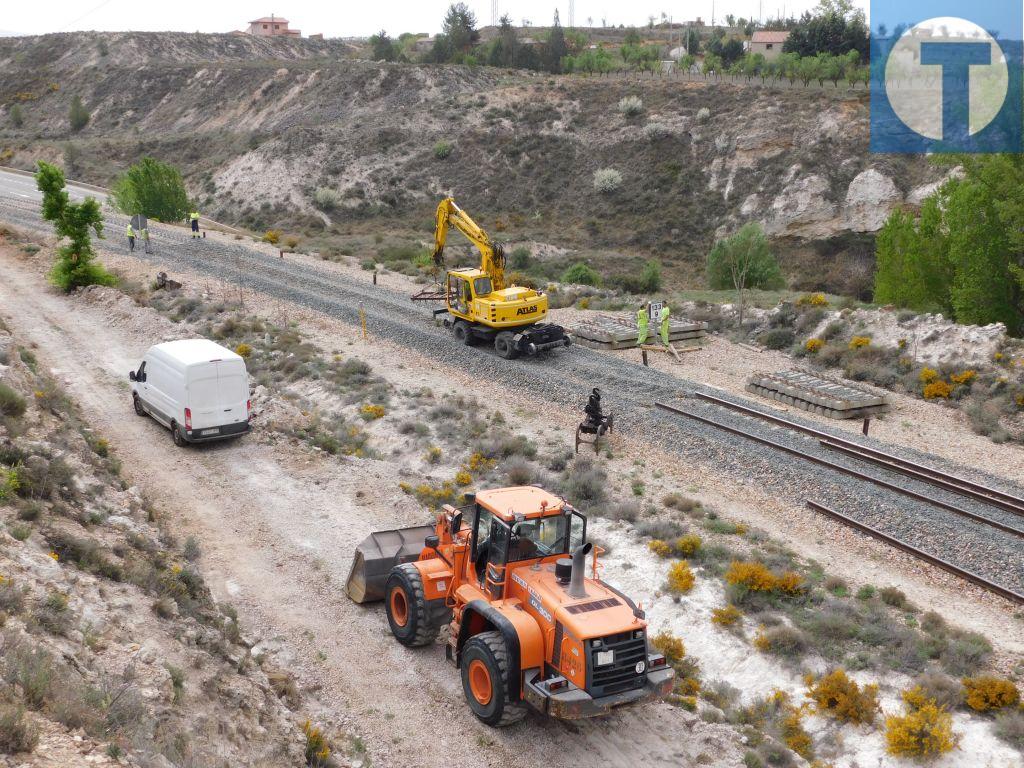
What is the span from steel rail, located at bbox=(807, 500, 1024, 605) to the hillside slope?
3804cm

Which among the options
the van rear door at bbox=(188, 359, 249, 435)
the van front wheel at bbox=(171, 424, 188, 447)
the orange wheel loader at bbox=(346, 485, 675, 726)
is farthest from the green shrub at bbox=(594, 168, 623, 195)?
the orange wheel loader at bbox=(346, 485, 675, 726)

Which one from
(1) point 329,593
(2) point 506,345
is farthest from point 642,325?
(1) point 329,593

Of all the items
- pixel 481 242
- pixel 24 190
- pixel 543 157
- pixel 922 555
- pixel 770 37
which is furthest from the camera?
pixel 770 37

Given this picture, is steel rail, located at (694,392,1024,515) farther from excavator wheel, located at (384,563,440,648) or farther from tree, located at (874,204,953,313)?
tree, located at (874,204,953,313)

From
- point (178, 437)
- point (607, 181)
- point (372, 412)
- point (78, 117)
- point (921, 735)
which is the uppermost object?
point (78, 117)

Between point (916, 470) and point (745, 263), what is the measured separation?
24989 mm

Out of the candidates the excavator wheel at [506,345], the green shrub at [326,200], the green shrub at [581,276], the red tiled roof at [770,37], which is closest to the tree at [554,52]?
the red tiled roof at [770,37]

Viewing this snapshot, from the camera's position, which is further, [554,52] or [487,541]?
[554,52]

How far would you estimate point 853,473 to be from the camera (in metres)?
18.9

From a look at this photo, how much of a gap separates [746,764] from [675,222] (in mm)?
51958

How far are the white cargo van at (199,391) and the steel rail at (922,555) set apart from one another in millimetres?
13166

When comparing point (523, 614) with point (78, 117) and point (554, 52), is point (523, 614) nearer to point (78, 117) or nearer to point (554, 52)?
point (554, 52)

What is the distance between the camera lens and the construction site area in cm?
1088

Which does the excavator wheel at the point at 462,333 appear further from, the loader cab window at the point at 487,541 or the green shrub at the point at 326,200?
the green shrub at the point at 326,200
